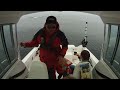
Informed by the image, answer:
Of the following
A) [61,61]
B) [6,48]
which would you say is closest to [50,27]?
[61,61]

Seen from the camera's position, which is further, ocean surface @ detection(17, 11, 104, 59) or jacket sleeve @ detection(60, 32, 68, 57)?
ocean surface @ detection(17, 11, 104, 59)

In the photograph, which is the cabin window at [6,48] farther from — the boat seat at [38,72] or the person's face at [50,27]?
the boat seat at [38,72]

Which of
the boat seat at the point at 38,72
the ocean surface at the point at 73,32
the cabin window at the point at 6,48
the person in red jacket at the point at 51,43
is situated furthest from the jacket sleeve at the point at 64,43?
the ocean surface at the point at 73,32

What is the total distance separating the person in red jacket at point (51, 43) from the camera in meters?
3.37

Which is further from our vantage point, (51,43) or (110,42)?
(110,42)

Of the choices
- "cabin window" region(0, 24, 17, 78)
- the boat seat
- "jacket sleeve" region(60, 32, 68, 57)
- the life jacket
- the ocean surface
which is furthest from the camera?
A: the ocean surface

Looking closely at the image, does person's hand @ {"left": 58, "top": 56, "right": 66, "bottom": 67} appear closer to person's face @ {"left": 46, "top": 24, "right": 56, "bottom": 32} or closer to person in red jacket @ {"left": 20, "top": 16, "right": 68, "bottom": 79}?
person in red jacket @ {"left": 20, "top": 16, "right": 68, "bottom": 79}

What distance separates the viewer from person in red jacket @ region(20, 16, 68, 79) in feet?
11.1

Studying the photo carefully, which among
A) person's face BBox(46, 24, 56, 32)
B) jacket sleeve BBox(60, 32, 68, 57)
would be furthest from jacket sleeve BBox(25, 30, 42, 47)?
jacket sleeve BBox(60, 32, 68, 57)

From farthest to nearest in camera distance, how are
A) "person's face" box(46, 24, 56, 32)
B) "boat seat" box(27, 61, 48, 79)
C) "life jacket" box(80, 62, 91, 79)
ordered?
1. "person's face" box(46, 24, 56, 32)
2. "life jacket" box(80, 62, 91, 79)
3. "boat seat" box(27, 61, 48, 79)

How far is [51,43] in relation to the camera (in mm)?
3514

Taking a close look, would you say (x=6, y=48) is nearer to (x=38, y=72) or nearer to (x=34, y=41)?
(x=34, y=41)
